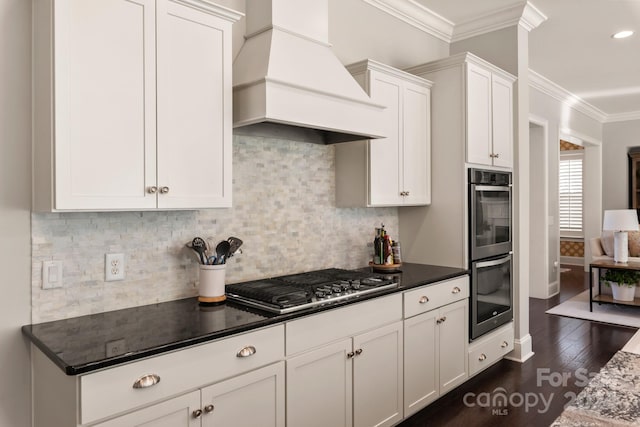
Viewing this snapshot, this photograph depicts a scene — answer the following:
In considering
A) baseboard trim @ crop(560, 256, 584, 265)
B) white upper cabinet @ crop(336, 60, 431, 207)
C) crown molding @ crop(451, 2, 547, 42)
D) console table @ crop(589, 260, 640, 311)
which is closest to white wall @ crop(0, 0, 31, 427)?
white upper cabinet @ crop(336, 60, 431, 207)

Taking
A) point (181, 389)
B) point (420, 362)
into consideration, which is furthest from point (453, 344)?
point (181, 389)

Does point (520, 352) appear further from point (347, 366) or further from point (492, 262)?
point (347, 366)

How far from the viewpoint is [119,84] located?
5.68 feet

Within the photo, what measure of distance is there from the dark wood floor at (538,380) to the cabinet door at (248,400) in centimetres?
117

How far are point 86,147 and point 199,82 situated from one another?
0.57m

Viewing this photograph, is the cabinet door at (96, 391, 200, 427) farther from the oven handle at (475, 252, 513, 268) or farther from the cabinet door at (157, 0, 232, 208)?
the oven handle at (475, 252, 513, 268)

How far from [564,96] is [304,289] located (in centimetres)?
601

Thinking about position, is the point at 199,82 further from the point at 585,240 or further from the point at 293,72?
the point at 585,240

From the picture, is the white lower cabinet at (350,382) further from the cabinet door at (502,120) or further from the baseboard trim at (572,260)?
the baseboard trim at (572,260)

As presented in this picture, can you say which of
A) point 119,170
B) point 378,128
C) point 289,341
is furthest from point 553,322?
point 119,170

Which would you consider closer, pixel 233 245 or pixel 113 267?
pixel 113 267

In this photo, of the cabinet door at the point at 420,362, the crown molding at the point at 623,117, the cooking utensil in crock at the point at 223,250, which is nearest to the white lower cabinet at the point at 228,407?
the cooking utensil in crock at the point at 223,250

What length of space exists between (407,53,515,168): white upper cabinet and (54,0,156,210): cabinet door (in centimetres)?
218

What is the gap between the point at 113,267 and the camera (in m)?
1.99
